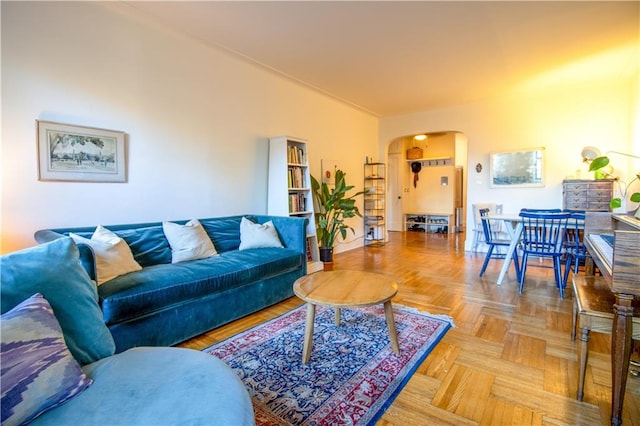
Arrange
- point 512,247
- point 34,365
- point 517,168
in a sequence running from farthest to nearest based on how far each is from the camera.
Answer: point 517,168 → point 512,247 → point 34,365

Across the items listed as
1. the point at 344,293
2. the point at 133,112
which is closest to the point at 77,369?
the point at 344,293

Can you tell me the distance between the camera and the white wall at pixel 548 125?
170 inches

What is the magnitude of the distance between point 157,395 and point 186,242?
1953 millimetres

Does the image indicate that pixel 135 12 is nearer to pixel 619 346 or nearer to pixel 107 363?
pixel 107 363

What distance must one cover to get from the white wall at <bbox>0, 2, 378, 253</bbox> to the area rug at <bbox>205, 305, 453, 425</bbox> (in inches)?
63.5

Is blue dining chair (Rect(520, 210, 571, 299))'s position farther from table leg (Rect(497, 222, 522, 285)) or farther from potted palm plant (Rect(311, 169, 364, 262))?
potted palm plant (Rect(311, 169, 364, 262))

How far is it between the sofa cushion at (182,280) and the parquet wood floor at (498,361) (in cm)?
37

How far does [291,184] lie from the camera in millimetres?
3986

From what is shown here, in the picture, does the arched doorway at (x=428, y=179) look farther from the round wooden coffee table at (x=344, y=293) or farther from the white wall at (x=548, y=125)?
the round wooden coffee table at (x=344, y=293)

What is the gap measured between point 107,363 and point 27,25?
257cm

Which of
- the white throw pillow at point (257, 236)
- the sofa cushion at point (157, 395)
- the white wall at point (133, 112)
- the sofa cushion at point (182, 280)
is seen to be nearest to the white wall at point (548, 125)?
the white wall at point (133, 112)

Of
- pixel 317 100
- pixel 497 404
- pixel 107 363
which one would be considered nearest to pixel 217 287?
pixel 107 363

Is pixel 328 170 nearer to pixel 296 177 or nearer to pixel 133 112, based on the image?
pixel 296 177

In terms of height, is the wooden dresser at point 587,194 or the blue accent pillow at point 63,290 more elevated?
the wooden dresser at point 587,194
